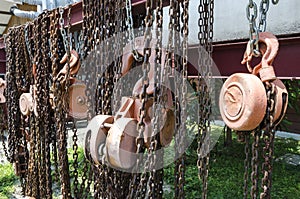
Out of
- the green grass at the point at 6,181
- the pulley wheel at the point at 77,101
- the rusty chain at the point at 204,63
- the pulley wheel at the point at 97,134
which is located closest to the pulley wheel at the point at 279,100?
the rusty chain at the point at 204,63

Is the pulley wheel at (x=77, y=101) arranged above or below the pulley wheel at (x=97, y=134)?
above

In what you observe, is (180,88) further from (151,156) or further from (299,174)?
(299,174)

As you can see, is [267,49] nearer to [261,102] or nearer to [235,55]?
[261,102]

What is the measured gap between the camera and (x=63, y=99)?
1419 mm

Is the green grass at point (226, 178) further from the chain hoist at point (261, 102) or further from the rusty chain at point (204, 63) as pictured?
the chain hoist at point (261, 102)

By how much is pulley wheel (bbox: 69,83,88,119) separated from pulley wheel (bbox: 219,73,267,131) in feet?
2.56

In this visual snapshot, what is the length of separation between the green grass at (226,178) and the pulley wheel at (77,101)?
144 cm

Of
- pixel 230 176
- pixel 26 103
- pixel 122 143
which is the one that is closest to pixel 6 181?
pixel 26 103

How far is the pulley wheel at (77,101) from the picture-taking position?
1397 mm

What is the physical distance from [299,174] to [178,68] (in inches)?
122

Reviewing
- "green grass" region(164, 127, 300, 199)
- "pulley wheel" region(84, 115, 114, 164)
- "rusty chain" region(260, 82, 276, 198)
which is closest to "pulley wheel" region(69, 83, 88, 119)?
"pulley wheel" region(84, 115, 114, 164)

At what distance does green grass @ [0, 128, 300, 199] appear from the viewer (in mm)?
2904

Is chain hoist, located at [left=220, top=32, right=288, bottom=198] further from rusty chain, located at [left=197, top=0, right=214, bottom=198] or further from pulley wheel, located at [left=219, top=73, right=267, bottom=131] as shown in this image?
rusty chain, located at [left=197, top=0, right=214, bottom=198]

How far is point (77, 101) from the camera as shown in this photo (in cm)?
141
